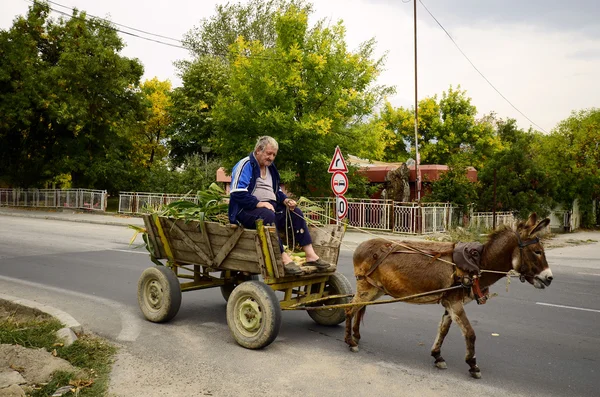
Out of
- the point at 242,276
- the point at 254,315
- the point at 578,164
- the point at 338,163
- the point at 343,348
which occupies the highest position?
the point at 578,164

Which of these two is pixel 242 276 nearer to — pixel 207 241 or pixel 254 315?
pixel 207 241

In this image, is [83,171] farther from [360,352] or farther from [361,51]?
[360,352]

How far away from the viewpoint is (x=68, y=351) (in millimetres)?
5328

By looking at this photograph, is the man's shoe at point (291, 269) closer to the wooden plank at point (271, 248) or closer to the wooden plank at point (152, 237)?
the wooden plank at point (271, 248)

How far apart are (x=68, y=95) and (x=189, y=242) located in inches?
1179

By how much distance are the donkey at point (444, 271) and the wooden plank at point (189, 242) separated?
188 cm

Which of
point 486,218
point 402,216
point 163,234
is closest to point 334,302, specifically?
point 163,234

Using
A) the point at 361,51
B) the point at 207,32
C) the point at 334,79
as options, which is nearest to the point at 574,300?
the point at 334,79

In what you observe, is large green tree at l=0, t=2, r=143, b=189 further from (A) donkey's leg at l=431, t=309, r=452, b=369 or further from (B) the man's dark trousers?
(A) donkey's leg at l=431, t=309, r=452, b=369

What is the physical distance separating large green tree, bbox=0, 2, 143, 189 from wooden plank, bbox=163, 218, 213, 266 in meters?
28.0

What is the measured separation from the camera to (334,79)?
68.5 feet

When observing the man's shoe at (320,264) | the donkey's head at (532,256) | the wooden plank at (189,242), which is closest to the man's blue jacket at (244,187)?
the wooden plank at (189,242)

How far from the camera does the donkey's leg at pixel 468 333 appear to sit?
4816 millimetres

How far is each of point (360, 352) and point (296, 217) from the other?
1738 millimetres
